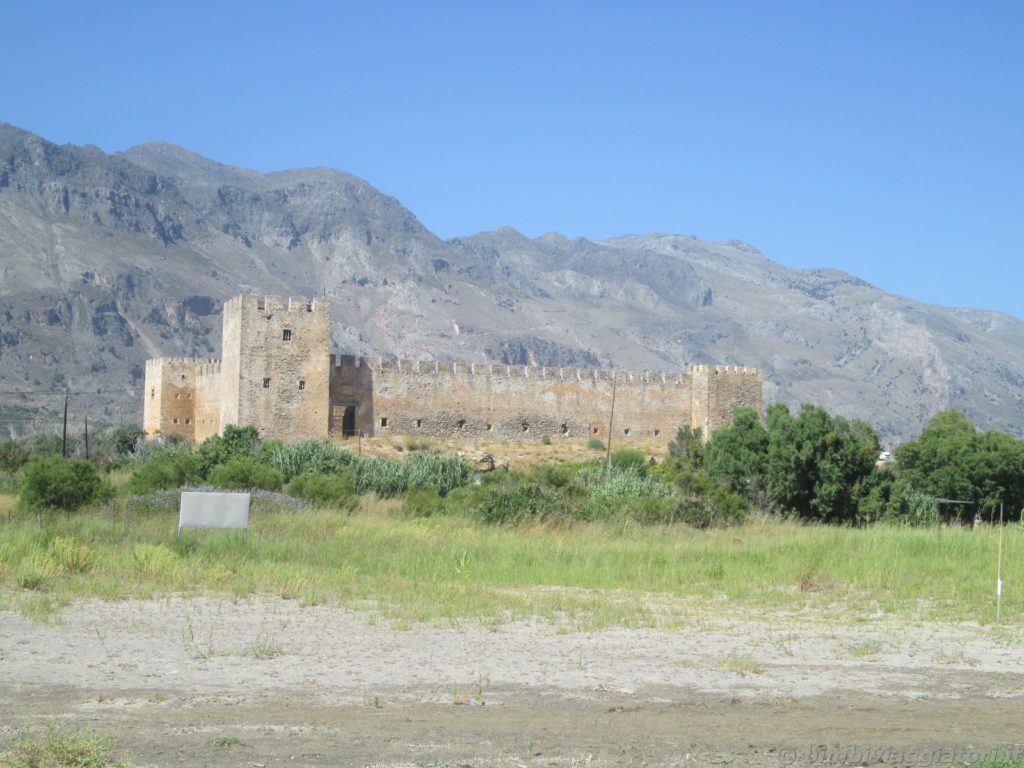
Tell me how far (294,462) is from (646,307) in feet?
580

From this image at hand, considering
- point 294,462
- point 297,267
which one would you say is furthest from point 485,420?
point 297,267

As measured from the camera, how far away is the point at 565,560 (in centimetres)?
1279

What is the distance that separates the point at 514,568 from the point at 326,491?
651 centimetres

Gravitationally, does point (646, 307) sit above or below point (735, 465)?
above

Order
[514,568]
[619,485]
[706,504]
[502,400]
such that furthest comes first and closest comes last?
[502,400], [619,485], [706,504], [514,568]

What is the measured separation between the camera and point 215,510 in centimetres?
1270

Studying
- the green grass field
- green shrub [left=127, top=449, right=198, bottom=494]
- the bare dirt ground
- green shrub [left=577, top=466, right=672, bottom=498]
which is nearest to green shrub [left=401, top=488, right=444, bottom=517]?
the green grass field

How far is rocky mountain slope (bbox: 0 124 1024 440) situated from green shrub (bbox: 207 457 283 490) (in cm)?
6423

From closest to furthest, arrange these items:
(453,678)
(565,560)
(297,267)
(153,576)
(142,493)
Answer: (453,678)
(153,576)
(565,560)
(142,493)
(297,267)

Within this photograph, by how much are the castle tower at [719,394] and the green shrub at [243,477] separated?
20.6 metres

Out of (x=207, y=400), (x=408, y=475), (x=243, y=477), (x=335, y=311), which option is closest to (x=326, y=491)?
(x=243, y=477)

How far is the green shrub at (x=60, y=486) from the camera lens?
15.8 m

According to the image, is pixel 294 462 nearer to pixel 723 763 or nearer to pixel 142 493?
pixel 142 493

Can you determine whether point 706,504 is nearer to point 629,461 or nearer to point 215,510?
point 215,510
